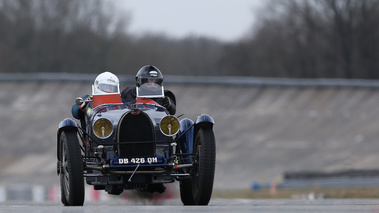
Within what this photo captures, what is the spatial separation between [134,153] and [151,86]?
137 cm

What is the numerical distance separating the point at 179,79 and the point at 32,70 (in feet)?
82.3

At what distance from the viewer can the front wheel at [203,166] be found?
385 inches

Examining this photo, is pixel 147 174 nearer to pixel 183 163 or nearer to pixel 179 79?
pixel 183 163

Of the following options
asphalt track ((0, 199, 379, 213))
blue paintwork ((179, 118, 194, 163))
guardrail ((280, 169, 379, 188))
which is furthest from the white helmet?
guardrail ((280, 169, 379, 188))

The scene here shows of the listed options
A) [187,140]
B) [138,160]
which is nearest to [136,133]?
[138,160]

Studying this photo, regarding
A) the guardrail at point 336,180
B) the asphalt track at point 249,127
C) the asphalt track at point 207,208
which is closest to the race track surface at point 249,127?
the asphalt track at point 249,127

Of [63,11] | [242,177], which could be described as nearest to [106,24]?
[63,11]

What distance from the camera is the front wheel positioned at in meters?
9.78

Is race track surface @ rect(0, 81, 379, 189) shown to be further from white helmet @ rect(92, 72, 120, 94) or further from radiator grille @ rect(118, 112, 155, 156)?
radiator grille @ rect(118, 112, 155, 156)

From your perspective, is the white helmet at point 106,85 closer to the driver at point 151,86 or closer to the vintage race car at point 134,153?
the driver at point 151,86

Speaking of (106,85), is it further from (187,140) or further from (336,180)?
(336,180)

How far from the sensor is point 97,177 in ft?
33.0

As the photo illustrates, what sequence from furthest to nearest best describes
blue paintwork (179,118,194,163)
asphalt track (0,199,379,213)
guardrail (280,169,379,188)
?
guardrail (280,169,379,188) < blue paintwork (179,118,194,163) < asphalt track (0,199,379,213)

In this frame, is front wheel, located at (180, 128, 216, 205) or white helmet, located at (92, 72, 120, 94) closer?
front wheel, located at (180, 128, 216, 205)
